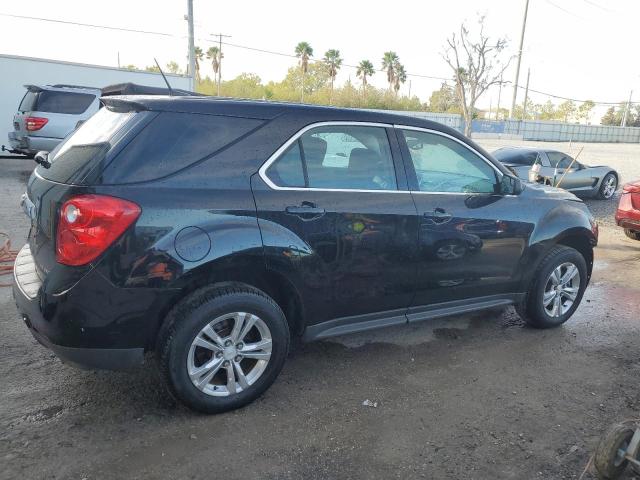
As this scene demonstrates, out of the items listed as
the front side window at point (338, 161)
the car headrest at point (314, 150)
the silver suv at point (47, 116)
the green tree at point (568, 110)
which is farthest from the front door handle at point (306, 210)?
the green tree at point (568, 110)

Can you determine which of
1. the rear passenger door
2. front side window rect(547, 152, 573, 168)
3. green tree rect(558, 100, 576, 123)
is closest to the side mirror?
the rear passenger door

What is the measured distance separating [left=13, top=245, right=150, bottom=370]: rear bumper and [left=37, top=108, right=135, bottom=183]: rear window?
0.60m

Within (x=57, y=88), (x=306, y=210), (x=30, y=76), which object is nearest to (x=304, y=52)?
(x=30, y=76)

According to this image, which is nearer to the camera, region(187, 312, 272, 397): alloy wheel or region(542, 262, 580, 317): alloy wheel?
region(187, 312, 272, 397): alloy wheel

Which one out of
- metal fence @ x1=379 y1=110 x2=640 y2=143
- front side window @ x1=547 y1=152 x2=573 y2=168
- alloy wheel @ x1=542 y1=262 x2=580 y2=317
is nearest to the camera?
alloy wheel @ x1=542 y1=262 x2=580 y2=317

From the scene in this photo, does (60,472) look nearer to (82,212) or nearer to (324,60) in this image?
(82,212)

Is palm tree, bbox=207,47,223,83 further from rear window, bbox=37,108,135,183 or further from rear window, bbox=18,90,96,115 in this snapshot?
rear window, bbox=37,108,135,183

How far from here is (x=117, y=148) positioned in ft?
9.07

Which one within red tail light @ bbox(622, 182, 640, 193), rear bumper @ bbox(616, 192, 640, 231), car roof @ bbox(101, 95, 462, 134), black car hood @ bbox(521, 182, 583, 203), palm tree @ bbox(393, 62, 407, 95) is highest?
palm tree @ bbox(393, 62, 407, 95)

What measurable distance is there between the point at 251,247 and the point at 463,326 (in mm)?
2508

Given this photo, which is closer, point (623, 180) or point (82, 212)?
point (82, 212)

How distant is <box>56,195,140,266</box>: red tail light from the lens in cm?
262

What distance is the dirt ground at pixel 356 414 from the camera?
2.69 meters

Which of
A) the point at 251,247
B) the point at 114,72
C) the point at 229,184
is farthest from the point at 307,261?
the point at 114,72
